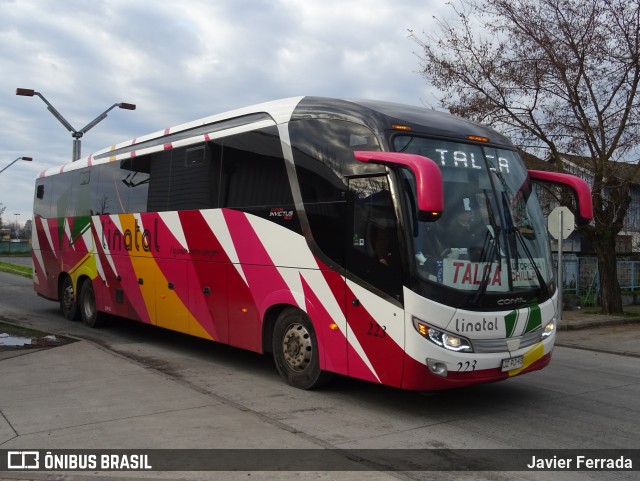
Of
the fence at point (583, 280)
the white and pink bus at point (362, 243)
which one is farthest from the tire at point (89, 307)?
the fence at point (583, 280)

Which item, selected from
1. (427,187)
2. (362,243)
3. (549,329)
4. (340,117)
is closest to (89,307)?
(340,117)

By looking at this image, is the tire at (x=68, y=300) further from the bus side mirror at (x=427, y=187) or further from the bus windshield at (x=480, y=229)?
the bus side mirror at (x=427, y=187)

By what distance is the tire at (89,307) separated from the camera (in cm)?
1301

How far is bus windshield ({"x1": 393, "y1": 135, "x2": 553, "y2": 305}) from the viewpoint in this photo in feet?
20.4

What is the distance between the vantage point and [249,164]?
329 inches

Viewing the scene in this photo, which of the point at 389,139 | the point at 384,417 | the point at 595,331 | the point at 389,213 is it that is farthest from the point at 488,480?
the point at 595,331

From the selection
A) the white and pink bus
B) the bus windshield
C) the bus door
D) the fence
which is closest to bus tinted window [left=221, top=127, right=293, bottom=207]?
the white and pink bus

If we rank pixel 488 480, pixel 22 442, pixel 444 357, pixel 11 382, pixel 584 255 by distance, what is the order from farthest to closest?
pixel 584 255, pixel 11 382, pixel 444 357, pixel 22 442, pixel 488 480

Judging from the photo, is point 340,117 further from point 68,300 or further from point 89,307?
point 68,300

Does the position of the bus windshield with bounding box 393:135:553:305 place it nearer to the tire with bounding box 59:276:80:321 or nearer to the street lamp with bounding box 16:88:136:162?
the tire with bounding box 59:276:80:321

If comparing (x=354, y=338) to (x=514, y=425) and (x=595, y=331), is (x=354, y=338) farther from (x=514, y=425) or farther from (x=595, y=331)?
(x=595, y=331)

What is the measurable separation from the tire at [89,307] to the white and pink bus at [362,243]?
12.2 feet

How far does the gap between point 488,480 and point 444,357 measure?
4.91 ft

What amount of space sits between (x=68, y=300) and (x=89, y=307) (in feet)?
3.75
